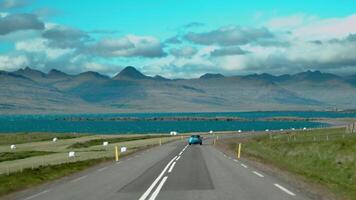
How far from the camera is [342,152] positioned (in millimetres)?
42000

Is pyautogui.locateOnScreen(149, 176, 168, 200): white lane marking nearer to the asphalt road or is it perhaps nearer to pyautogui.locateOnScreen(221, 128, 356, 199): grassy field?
the asphalt road

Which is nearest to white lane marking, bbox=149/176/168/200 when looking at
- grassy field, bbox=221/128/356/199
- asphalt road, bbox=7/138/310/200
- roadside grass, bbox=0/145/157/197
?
asphalt road, bbox=7/138/310/200

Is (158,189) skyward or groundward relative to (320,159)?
skyward

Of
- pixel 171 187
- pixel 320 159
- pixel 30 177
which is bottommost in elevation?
pixel 320 159

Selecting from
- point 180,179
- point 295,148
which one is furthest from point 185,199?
point 295,148

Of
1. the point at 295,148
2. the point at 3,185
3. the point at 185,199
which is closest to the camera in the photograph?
the point at 185,199

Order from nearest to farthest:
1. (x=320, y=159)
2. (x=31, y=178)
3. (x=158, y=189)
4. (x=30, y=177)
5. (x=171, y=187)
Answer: (x=158, y=189)
(x=171, y=187)
(x=31, y=178)
(x=30, y=177)
(x=320, y=159)

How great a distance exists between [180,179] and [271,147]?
36586mm

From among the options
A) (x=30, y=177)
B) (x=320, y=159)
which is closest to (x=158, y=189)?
(x=30, y=177)

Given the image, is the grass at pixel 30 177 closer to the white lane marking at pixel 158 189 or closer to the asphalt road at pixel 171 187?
the asphalt road at pixel 171 187

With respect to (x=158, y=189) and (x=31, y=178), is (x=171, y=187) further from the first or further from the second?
(x=31, y=178)

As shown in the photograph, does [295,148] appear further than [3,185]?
Yes

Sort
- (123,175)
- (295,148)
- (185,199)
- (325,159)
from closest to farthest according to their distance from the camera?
(185,199) → (123,175) → (325,159) → (295,148)

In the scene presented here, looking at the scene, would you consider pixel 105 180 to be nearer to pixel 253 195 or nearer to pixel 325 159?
pixel 253 195
